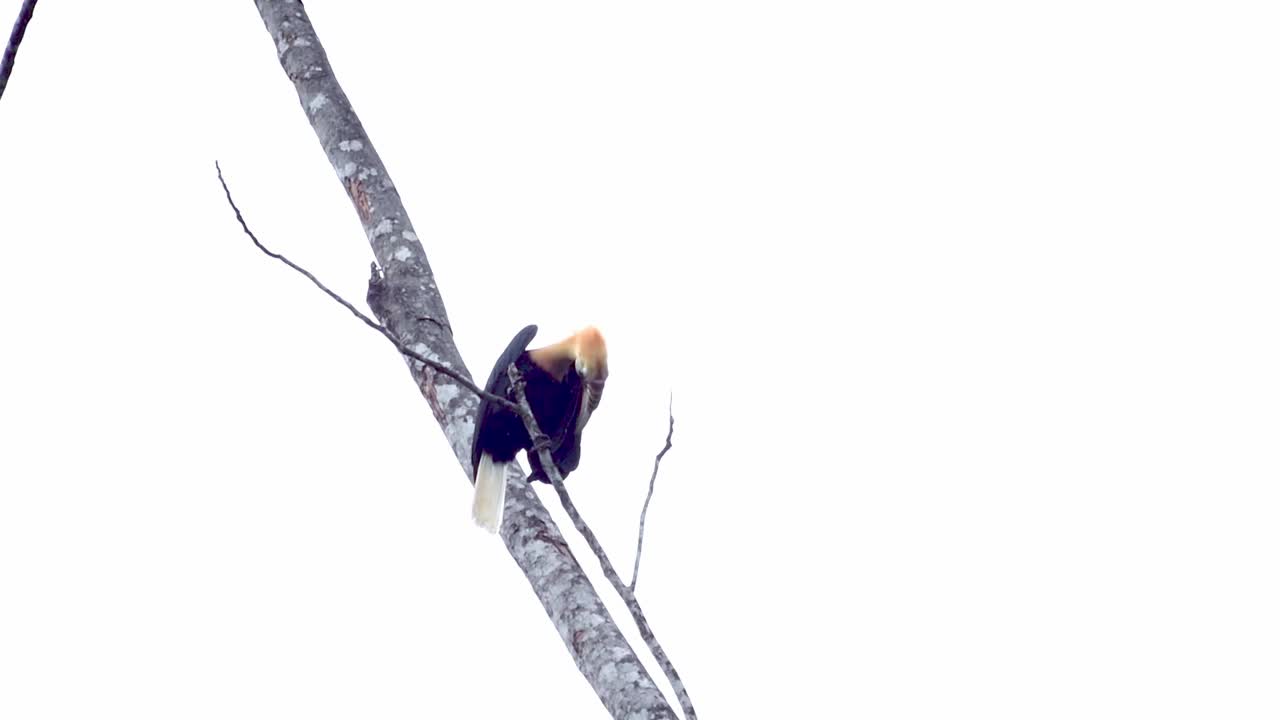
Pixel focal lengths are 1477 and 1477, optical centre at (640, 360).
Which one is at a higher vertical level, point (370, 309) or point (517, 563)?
point (370, 309)

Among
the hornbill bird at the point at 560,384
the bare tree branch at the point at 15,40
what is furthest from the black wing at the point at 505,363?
the bare tree branch at the point at 15,40

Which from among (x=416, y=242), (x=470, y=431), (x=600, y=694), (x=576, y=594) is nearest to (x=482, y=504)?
(x=470, y=431)

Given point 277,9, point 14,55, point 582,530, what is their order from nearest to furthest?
point 14,55 → point 582,530 → point 277,9

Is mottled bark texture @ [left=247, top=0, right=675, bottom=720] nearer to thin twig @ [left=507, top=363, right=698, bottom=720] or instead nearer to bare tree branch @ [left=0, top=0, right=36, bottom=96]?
thin twig @ [left=507, top=363, right=698, bottom=720]

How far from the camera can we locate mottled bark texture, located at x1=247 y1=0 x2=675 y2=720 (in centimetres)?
272

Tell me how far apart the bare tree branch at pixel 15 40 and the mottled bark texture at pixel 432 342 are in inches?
56.2

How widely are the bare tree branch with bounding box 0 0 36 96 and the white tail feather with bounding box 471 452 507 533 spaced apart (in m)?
1.90

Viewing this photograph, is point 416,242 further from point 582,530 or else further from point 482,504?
point 582,530

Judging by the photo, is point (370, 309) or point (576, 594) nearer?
point (576, 594)

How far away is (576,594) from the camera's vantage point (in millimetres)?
2949

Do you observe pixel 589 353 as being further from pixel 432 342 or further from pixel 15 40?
pixel 15 40

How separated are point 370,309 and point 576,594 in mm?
1064

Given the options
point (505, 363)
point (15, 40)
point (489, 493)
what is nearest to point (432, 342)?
point (489, 493)

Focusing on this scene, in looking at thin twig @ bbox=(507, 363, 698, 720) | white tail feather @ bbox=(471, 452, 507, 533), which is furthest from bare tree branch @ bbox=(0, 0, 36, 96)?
white tail feather @ bbox=(471, 452, 507, 533)
